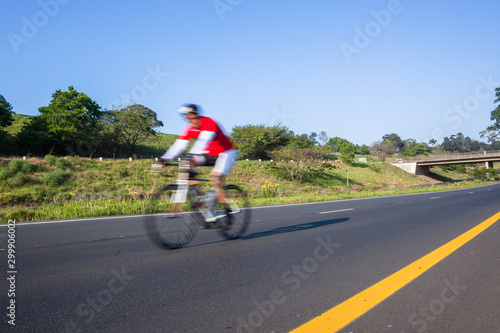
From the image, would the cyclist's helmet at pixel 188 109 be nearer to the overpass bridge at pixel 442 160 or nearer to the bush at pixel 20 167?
the bush at pixel 20 167

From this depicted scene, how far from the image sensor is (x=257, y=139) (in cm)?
5675

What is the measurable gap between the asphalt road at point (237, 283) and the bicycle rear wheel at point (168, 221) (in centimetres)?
19

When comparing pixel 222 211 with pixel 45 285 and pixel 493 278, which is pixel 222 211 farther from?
pixel 493 278

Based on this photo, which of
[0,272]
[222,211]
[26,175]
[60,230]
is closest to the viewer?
[0,272]

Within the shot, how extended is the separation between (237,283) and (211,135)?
244 cm

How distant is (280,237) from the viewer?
207 inches

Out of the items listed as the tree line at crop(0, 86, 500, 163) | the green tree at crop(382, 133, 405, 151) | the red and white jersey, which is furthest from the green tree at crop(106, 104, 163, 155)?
the green tree at crop(382, 133, 405, 151)

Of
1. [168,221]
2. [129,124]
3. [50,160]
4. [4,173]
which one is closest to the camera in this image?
[168,221]

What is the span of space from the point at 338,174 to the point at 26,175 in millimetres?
40678

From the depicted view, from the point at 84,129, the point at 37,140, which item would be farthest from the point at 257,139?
the point at 37,140

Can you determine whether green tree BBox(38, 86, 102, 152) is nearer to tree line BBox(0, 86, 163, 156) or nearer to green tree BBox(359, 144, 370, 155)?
tree line BBox(0, 86, 163, 156)

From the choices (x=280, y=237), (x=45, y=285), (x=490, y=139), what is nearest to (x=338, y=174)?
(x=280, y=237)

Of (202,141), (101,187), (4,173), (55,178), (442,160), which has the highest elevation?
(442,160)

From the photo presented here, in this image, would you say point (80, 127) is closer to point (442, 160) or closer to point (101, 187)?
point (101, 187)
